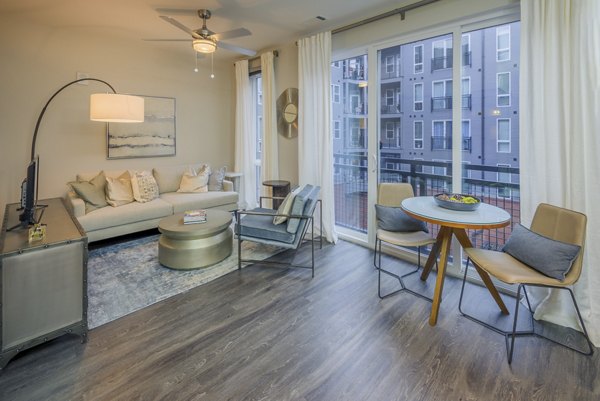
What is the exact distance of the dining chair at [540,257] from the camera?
188 centimetres

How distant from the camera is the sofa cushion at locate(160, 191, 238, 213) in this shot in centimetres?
437

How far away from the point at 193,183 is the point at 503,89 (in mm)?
4203

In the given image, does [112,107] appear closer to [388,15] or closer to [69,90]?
[69,90]

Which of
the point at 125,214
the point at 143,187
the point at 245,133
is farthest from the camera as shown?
the point at 245,133

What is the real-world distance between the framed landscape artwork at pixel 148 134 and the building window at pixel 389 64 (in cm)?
351

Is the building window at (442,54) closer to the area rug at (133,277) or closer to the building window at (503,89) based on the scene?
the building window at (503,89)

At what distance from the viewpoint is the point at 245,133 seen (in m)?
5.49

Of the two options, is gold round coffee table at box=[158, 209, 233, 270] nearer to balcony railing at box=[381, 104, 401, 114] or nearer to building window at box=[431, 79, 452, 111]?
balcony railing at box=[381, 104, 401, 114]

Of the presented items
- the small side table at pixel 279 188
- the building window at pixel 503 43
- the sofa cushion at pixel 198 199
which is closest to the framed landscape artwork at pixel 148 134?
the sofa cushion at pixel 198 199

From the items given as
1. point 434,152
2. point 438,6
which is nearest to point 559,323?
point 434,152

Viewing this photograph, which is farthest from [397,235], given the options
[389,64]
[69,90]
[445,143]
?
[69,90]

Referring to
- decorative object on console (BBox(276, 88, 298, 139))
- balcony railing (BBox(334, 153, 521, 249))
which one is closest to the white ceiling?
decorative object on console (BBox(276, 88, 298, 139))

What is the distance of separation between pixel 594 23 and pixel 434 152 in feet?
4.83

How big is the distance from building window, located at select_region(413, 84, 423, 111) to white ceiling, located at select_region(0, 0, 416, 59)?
33.0 inches
